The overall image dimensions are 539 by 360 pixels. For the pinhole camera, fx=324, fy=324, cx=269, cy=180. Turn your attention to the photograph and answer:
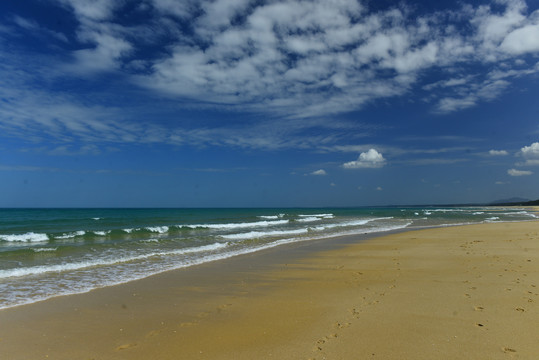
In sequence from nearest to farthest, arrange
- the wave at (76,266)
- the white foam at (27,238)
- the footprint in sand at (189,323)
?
the footprint in sand at (189,323)
the wave at (76,266)
the white foam at (27,238)

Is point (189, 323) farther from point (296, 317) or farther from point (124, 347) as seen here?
point (296, 317)

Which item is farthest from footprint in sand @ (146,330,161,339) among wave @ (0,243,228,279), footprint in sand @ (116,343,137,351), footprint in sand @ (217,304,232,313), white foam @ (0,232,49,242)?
white foam @ (0,232,49,242)

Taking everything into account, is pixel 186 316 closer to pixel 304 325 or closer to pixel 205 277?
pixel 304 325

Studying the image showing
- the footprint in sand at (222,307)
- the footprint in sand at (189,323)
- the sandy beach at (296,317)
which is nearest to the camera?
the sandy beach at (296,317)

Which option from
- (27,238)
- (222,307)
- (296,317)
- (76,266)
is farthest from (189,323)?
(27,238)

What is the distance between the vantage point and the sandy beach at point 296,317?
4352 millimetres

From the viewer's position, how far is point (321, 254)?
537 inches

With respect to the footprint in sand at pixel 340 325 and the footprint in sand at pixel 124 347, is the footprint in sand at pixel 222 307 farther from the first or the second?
the footprint in sand at pixel 340 325

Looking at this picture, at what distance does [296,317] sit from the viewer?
223 inches

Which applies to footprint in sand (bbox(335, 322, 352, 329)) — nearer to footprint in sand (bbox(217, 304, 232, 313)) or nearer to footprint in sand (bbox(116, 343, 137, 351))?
footprint in sand (bbox(217, 304, 232, 313))

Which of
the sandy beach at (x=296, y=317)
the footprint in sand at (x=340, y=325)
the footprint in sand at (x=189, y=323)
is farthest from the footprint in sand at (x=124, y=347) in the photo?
the footprint in sand at (x=340, y=325)

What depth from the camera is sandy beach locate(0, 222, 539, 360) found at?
14.3 feet

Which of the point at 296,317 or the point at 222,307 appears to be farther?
the point at 222,307

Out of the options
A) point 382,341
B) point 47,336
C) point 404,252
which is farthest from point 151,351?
point 404,252
